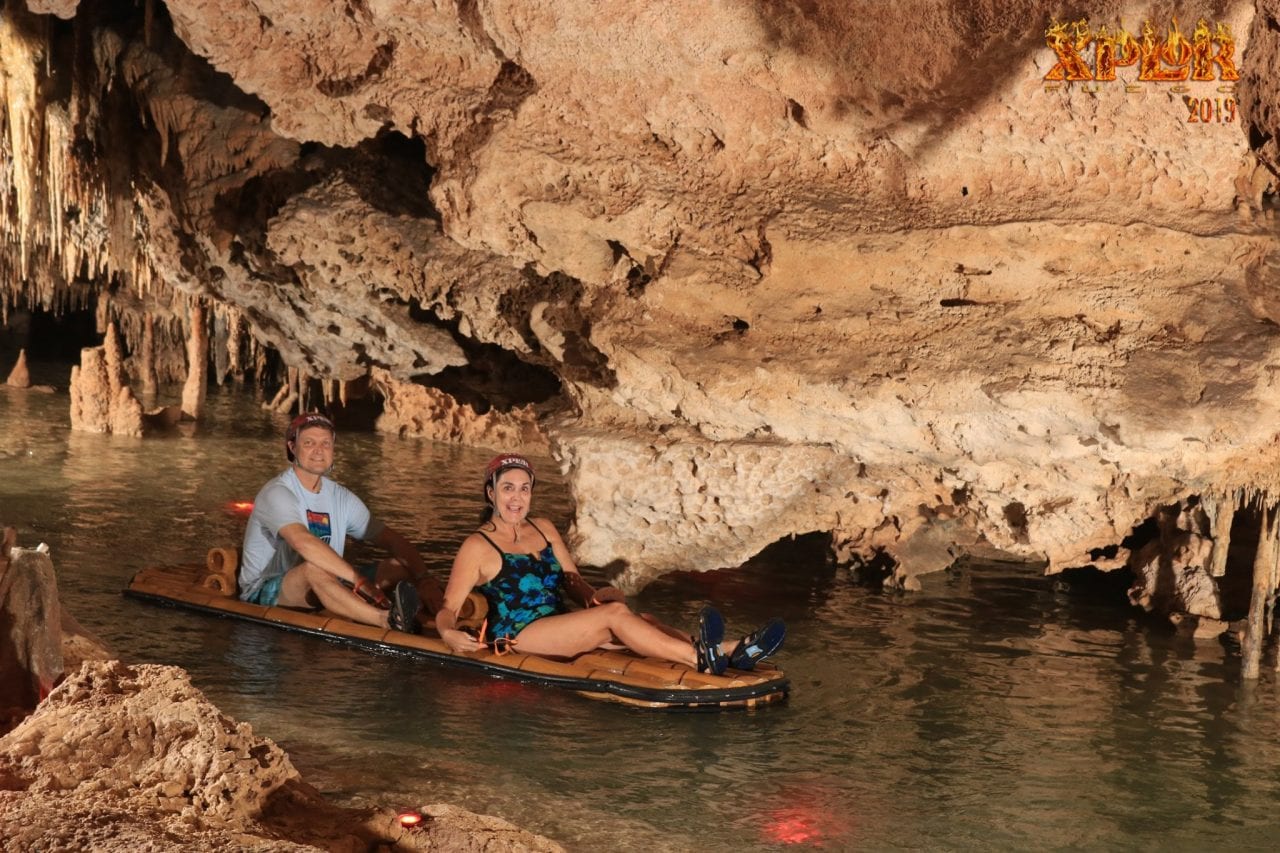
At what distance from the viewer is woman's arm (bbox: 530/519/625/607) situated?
689 cm

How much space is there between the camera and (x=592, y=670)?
20.9 feet

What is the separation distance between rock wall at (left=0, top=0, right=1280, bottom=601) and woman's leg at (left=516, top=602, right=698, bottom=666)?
5.73 ft

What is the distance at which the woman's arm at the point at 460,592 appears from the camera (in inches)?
257

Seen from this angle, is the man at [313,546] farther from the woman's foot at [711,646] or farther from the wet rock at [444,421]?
the wet rock at [444,421]

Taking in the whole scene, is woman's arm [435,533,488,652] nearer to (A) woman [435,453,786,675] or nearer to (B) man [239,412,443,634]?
(A) woman [435,453,786,675]

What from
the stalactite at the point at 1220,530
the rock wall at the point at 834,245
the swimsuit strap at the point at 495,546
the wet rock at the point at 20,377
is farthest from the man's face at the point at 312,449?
the wet rock at the point at 20,377

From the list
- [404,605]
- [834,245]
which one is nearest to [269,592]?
[404,605]

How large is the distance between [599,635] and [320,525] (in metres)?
1.77

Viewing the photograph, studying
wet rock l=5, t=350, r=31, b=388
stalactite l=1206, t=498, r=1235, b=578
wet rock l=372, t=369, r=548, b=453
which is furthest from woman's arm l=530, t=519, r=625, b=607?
wet rock l=5, t=350, r=31, b=388

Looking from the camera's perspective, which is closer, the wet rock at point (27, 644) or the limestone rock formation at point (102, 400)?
the wet rock at point (27, 644)

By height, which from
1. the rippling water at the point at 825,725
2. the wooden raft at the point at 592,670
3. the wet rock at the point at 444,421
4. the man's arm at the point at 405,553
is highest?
the wet rock at the point at 444,421

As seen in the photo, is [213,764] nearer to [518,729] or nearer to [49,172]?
[518,729]

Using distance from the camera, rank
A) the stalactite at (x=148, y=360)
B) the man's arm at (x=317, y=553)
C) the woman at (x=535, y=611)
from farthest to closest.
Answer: the stalactite at (x=148, y=360)
the man's arm at (x=317, y=553)
the woman at (x=535, y=611)

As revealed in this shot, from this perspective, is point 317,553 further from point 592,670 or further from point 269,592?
point 592,670
